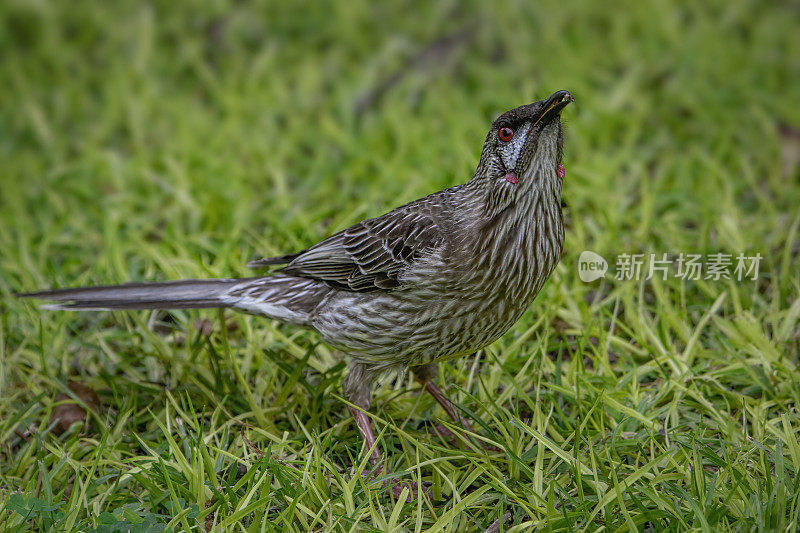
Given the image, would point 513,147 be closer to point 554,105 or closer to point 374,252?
point 554,105

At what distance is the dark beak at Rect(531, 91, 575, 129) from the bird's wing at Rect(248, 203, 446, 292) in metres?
0.66

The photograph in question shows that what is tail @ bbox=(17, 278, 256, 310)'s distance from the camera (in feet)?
12.8

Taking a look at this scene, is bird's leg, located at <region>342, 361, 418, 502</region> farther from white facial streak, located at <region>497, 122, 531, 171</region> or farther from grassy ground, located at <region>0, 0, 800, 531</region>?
white facial streak, located at <region>497, 122, 531, 171</region>

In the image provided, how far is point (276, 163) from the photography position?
20.3 ft

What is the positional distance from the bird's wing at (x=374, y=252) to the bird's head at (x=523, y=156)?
322 mm

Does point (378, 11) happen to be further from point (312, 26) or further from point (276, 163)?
point (276, 163)

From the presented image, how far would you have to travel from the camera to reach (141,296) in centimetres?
392

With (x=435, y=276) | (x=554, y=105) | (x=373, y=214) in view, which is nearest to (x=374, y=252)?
(x=435, y=276)

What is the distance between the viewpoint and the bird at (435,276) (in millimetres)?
3361

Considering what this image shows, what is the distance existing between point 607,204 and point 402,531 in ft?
9.21

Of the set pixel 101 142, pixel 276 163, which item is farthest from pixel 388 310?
pixel 101 142

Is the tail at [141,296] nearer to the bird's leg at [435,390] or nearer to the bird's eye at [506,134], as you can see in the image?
the bird's leg at [435,390]

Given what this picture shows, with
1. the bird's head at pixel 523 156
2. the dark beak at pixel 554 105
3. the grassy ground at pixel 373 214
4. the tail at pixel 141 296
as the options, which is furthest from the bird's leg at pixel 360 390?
the dark beak at pixel 554 105

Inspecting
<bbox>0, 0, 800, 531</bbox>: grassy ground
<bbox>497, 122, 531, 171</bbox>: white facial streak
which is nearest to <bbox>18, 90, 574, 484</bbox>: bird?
<bbox>497, 122, 531, 171</bbox>: white facial streak
